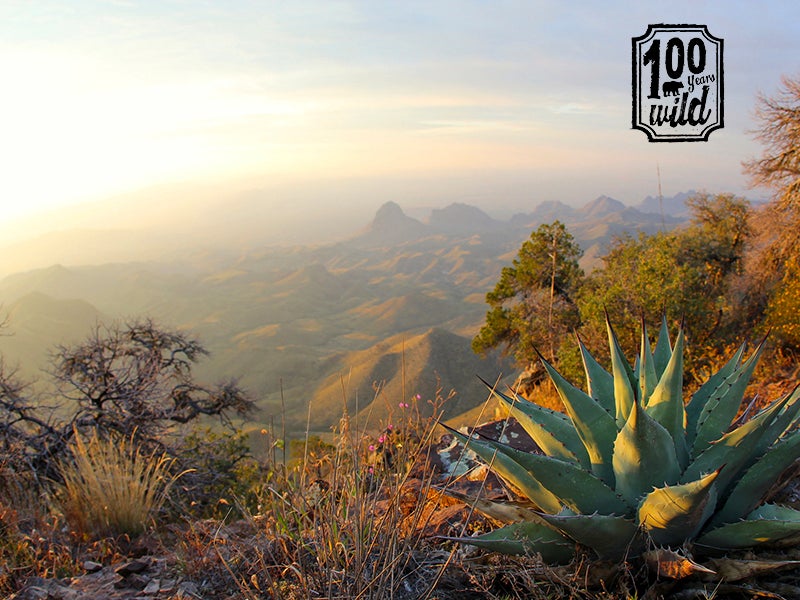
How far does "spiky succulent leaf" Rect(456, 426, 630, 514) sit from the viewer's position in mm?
2299

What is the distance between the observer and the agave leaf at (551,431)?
2.69m

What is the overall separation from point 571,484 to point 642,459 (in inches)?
12.2

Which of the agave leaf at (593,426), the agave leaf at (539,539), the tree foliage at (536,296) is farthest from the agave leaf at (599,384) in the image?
the tree foliage at (536,296)

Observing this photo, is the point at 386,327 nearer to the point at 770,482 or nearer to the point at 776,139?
the point at 776,139

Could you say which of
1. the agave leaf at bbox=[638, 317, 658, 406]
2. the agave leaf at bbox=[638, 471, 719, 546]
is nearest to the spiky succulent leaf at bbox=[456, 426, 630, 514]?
the agave leaf at bbox=[638, 471, 719, 546]

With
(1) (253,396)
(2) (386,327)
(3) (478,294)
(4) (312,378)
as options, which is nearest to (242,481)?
(1) (253,396)

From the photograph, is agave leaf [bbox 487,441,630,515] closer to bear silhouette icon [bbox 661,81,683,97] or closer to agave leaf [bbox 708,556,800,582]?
agave leaf [bbox 708,556,800,582]

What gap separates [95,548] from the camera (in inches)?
163

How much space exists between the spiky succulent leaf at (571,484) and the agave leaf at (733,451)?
349mm

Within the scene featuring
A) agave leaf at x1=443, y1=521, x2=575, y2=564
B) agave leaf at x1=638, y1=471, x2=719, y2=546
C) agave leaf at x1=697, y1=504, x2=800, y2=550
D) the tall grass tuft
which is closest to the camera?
agave leaf at x1=638, y1=471, x2=719, y2=546

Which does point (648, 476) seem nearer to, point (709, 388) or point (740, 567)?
point (740, 567)

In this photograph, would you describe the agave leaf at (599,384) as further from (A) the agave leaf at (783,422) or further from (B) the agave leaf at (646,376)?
(A) the agave leaf at (783,422)

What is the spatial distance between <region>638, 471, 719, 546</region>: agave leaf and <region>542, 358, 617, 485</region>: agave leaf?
0.28 m

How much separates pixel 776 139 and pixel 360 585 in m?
19.8
